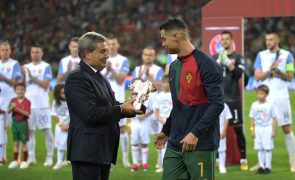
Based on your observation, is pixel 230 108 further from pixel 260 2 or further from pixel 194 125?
pixel 194 125

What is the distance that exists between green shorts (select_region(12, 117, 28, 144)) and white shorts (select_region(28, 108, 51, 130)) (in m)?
0.29

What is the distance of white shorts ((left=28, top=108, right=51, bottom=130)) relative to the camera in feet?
42.4

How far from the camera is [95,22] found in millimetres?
32281

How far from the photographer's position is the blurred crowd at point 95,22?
30.0m

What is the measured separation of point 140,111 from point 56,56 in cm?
2357

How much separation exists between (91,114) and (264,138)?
5885 mm

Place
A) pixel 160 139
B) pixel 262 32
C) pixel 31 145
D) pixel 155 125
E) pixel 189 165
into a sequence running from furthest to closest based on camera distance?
pixel 262 32 → pixel 31 145 → pixel 155 125 → pixel 160 139 → pixel 189 165

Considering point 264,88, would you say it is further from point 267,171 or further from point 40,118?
point 40,118

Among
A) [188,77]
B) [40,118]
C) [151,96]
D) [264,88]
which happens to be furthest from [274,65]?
[188,77]

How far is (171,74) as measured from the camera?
272 inches

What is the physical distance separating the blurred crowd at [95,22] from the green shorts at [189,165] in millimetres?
22264

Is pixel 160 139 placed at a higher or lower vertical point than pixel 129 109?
lower

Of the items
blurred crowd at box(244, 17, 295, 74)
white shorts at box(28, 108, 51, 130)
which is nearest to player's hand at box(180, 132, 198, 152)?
white shorts at box(28, 108, 51, 130)

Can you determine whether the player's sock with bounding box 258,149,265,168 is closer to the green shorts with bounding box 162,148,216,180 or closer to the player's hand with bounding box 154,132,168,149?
the player's hand with bounding box 154,132,168,149
